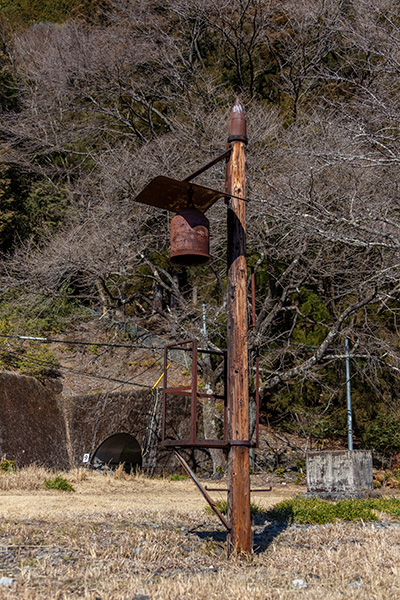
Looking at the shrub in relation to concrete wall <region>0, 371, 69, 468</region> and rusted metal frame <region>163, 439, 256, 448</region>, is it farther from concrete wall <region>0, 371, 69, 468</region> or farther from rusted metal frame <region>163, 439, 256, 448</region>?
rusted metal frame <region>163, 439, 256, 448</region>

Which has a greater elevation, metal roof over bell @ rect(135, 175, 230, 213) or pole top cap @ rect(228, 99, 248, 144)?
pole top cap @ rect(228, 99, 248, 144)

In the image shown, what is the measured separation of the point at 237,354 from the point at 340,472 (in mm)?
6336

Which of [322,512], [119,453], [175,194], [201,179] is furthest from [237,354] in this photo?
[201,179]

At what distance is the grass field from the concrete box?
2.78 metres

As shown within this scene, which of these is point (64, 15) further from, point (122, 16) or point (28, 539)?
point (28, 539)

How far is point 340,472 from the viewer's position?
11.9m

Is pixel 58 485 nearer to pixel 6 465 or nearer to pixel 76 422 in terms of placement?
pixel 6 465

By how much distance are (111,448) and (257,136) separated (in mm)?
9619

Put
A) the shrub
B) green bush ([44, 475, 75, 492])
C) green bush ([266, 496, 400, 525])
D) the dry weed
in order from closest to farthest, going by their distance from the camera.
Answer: green bush ([266, 496, 400, 525]), the dry weed, green bush ([44, 475, 75, 492]), the shrub

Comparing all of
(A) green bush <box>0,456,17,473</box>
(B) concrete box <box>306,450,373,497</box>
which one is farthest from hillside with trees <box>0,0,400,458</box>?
(A) green bush <box>0,456,17,473</box>

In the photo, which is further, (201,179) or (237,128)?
(201,179)

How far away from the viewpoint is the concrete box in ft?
38.5

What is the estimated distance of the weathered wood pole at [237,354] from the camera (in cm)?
632

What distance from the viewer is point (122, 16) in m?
23.8
